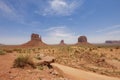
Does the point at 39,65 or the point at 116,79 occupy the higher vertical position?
the point at 39,65

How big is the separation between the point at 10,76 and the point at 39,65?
17.4 feet

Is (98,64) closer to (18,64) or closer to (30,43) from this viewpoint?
(18,64)

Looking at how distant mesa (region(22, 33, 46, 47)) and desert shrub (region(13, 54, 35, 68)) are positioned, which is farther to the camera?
distant mesa (region(22, 33, 46, 47))

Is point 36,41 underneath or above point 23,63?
above

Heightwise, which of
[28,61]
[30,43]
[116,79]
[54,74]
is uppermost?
[30,43]

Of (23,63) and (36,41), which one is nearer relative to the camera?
(23,63)

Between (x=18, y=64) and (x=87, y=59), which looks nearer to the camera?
(x=18, y=64)

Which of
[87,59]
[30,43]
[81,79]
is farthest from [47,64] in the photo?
[30,43]

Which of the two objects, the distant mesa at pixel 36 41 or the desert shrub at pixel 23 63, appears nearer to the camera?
the desert shrub at pixel 23 63

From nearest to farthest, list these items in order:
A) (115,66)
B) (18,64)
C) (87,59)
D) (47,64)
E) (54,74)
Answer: (54,74)
(18,64)
(47,64)
(115,66)
(87,59)

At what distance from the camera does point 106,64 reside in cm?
2641

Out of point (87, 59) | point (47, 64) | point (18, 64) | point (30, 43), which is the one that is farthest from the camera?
point (30, 43)

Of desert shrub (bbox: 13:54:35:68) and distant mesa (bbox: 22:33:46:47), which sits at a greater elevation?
distant mesa (bbox: 22:33:46:47)

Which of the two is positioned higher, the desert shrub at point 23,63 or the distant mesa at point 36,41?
the distant mesa at point 36,41
